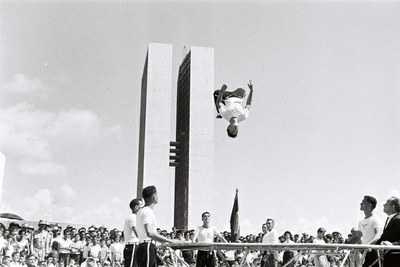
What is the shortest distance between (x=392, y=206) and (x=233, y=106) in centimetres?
530

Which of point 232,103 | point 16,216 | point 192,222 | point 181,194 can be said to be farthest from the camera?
point 181,194

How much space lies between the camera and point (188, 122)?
33219 millimetres

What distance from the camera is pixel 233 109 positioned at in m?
11.9

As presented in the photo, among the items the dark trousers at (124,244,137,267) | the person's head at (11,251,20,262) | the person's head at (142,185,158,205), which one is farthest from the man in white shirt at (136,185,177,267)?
the person's head at (11,251,20,262)

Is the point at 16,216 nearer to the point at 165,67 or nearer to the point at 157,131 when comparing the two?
the point at 157,131

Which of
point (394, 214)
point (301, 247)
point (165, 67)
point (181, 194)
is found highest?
point (165, 67)

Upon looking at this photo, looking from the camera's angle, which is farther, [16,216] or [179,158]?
[179,158]

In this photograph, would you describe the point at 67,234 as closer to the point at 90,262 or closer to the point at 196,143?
the point at 90,262

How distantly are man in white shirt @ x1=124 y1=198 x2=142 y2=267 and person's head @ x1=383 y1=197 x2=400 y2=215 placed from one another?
3.55m

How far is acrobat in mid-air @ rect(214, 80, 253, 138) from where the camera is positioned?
11644mm

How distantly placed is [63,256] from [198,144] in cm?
1936

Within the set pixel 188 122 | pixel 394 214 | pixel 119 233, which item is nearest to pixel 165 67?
pixel 188 122

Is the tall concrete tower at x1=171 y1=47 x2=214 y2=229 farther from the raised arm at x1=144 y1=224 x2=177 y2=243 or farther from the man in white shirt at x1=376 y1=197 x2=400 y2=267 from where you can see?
the raised arm at x1=144 y1=224 x2=177 y2=243

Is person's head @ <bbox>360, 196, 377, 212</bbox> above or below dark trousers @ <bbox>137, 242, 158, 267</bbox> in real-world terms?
above
